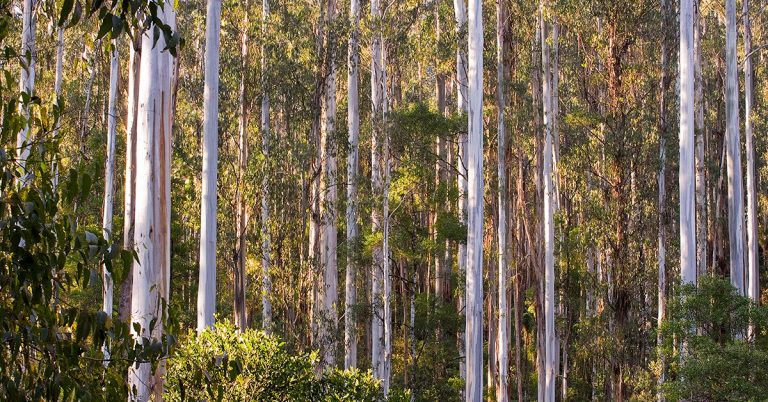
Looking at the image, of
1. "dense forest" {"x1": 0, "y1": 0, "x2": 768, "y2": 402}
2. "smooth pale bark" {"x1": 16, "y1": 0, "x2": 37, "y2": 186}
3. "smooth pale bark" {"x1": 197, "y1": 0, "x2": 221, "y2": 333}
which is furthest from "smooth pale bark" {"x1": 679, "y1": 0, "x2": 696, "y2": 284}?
"smooth pale bark" {"x1": 16, "y1": 0, "x2": 37, "y2": 186}

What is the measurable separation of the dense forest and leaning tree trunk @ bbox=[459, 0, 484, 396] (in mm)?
42

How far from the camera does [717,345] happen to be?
11336 millimetres

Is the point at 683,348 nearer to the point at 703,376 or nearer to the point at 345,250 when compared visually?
the point at 703,376

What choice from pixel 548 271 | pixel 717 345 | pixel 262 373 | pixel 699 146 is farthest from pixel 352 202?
pixel 699 146

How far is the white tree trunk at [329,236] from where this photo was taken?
16828 millimetres

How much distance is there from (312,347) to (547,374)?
6.46 meters

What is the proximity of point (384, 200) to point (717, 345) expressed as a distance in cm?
790

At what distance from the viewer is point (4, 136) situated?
286cm

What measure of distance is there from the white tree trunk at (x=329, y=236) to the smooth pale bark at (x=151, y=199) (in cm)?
827

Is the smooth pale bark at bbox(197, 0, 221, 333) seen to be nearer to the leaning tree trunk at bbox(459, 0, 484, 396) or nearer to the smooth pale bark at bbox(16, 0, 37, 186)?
the smooth pale bark at bbox(16, 0, 37, 186)

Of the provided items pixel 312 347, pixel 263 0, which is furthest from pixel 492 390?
pixel 263 0

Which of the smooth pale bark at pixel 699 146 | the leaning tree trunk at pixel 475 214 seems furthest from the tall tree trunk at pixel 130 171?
the smooth pale bark at pixel 699 146

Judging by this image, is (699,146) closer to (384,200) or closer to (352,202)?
(384,200)

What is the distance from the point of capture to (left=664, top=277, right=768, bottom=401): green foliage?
36.1ft
